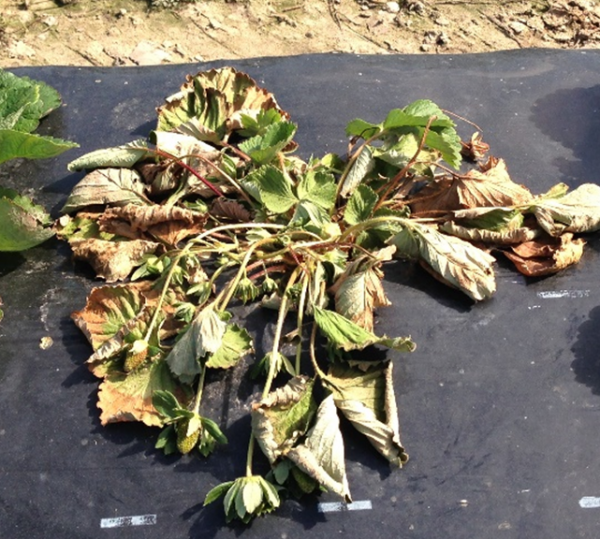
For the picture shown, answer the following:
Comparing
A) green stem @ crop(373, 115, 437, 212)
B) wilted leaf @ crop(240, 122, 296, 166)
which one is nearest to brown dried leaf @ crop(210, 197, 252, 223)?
wilted leaf @ crop(240, 122, 296, 166)

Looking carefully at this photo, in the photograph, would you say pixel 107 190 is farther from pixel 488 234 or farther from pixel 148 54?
pixel 148 54

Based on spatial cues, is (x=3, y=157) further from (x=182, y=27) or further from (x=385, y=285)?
(x=182, y=27)

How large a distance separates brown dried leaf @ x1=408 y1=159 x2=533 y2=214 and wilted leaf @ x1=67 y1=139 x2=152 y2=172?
84cm

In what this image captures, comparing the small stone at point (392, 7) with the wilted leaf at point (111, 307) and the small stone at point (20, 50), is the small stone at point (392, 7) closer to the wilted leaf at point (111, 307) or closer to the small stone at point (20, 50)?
the small stone at point (20, 50)

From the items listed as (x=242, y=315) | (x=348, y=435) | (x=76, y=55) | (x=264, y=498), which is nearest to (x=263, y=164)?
(x=242, y=315)

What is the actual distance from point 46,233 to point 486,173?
1.33 m

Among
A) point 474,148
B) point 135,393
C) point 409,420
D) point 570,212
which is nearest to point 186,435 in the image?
point 135,393

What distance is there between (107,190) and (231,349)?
2.25ft

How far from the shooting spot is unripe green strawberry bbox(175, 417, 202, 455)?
194 centimetres

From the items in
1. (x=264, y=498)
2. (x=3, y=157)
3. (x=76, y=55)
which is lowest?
(x=76, y=55)

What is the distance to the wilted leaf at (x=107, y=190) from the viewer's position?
2.43m

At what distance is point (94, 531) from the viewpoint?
187cm

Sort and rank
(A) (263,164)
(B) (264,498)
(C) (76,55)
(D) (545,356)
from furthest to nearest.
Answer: (C) (76,55) → (A) (263,164) → (D) (545,356) → (B) (264,498)

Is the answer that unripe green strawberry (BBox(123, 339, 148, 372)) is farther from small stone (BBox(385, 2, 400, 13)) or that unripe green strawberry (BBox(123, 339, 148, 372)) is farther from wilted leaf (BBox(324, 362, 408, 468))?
small stone (BBox(385, 2, 400, 13))
